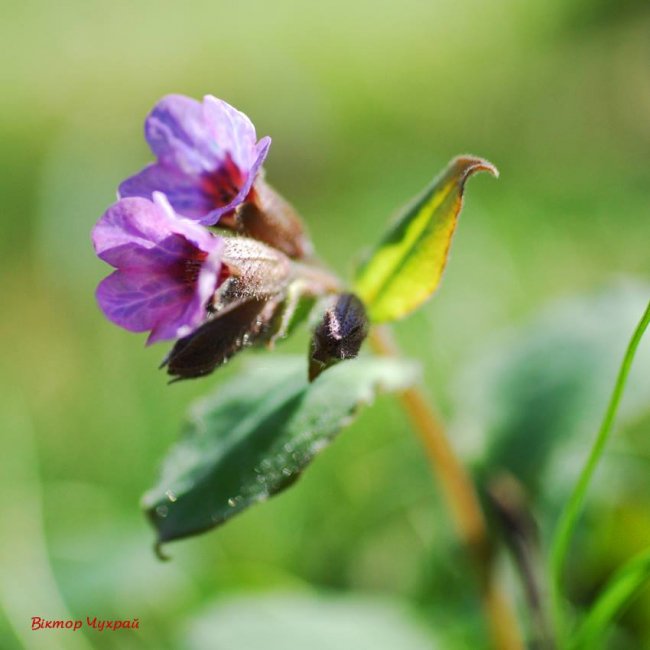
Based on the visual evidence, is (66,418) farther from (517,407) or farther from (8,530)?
(517,407)

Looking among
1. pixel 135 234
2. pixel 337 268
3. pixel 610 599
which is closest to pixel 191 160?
pixel 135 234

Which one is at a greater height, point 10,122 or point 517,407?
point 10,122

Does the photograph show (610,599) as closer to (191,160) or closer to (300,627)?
(300,627)

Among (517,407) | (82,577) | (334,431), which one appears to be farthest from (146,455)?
(334,431)

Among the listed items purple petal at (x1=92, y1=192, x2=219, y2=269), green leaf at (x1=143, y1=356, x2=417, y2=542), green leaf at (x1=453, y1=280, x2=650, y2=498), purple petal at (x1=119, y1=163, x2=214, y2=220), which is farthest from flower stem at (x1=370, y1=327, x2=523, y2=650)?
purple petal at (x1=92, y1=192, x2=219, y2=269)

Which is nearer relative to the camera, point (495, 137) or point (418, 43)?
point (495, 137)

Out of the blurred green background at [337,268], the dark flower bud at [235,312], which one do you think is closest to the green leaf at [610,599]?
the blurred green background at [337,268]
